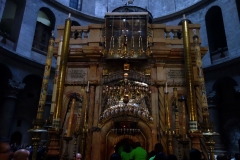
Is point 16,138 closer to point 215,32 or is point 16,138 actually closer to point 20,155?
point 20,155

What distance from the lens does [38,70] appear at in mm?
14102

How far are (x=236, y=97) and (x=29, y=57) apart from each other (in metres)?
14.4

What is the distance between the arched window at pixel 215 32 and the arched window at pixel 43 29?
12.9 metres

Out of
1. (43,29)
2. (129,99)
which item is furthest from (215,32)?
(43,29)

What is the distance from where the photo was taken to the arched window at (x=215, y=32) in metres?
14.6

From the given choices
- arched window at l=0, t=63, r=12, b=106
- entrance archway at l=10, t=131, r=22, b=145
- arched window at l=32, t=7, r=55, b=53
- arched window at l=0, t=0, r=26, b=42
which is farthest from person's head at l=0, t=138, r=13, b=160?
arched window at l=32, t=7, r=55, b=53

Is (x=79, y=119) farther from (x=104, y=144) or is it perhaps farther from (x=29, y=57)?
(x=29, y=57)

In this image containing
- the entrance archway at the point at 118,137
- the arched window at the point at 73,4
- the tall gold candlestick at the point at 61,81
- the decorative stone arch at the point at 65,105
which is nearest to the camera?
the tall gold candlestick at the point at 61,81

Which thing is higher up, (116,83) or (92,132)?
(116,83)

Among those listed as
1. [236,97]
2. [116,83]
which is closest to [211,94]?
[236,97]

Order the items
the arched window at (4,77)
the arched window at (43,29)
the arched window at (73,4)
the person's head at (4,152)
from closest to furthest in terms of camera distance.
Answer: the person's head at (4,152) < the arched window at (4,77) < the arched window at (43,29) < the arched window at (73,4)

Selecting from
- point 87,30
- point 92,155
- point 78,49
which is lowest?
point 92,155

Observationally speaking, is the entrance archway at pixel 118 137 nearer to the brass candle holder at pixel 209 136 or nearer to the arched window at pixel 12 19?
the brass candle holder at pixel 209 136

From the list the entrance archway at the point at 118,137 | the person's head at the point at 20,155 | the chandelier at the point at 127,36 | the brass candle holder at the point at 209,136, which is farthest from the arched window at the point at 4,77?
the brass candle holder at the point at 209,136
